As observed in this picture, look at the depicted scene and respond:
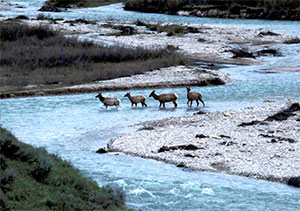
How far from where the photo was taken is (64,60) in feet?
120

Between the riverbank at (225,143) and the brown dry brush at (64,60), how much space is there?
1162 cm

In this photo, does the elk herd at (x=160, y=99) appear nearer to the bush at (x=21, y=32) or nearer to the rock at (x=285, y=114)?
the rock at (x=285, y=114)

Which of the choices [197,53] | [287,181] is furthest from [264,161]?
[197,53]

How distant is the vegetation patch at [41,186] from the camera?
930cm

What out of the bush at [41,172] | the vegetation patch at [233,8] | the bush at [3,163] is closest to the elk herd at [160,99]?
the bush at [41,172]

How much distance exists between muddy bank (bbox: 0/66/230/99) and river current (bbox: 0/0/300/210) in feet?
2.66

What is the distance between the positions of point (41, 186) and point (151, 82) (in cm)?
2155

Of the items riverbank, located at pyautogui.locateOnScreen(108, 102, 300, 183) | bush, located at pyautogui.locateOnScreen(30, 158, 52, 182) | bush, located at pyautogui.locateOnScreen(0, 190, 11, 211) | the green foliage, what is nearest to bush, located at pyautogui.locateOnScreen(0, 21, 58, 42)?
riverbank, located at pyautogui.locateOnScreen(108, 102, 300, 183)

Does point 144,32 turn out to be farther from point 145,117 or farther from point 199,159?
point 199,159

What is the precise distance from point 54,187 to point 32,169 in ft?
1.77

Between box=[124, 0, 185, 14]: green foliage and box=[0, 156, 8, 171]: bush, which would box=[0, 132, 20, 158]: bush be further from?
box=[124, 0, 185, 14]: green foliage

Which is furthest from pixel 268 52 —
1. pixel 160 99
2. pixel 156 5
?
pixel 156 5

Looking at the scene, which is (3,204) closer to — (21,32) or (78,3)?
(21,32)

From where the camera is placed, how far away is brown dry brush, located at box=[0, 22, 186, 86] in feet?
105
